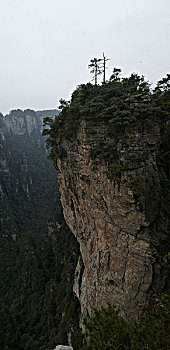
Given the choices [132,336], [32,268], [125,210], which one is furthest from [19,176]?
[132,336]

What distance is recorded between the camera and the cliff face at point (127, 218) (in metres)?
9.04

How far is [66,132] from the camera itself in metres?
13.3

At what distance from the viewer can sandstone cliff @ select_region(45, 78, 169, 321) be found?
9062 millimetres

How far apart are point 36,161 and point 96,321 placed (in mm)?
123780

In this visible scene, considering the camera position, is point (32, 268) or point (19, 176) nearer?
point (32, 268)

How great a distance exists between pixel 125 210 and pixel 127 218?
0.47 metres

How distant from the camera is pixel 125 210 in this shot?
9609 millimetres

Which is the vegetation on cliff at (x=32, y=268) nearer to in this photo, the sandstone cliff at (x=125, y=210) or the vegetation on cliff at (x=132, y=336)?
the sandstone cliff at (x=125, y=210)

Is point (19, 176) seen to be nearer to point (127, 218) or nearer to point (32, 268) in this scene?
point (32, 268)

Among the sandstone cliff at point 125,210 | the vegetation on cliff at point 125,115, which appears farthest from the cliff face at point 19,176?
the vegetation on cliff at point 125,115

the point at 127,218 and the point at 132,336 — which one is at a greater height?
the point at 127,218

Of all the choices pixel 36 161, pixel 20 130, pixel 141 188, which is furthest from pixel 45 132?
pixel 20 130

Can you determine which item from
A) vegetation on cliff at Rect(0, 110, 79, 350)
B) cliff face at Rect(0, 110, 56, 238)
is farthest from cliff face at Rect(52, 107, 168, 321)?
cliff face at Rect(0, 110, 56, 238)

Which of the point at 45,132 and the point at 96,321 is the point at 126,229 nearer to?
the point at 96,321
